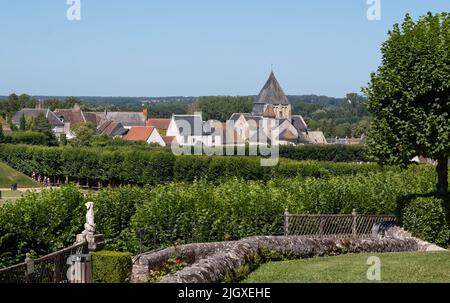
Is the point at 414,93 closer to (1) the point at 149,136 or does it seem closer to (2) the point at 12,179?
(2) the point at 12,179

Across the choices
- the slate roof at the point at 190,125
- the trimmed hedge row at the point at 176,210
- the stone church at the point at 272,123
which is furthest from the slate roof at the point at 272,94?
the trimmed hedge row at the point at 176,210

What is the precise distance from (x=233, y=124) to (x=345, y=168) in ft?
262

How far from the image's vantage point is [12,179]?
8369 cm

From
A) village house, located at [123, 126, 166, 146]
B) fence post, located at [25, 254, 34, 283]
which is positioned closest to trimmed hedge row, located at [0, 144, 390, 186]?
fence post, located at [25, 254, 34, 283]

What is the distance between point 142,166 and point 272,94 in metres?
81.9

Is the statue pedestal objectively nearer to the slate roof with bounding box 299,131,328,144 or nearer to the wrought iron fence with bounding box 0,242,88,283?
the wrought iron fence with bounding box 0,242,88,283

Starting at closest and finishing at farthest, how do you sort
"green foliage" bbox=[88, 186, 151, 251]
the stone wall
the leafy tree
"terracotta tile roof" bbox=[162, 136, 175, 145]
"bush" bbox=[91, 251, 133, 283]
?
the stone wall → "bush" bbox=[91, 251, 133, 283] → "green foliage" bbox=[88, 186, 151, 251] → the leafy tree → "terracotta tile roof" bbox=[162, 136, 175, 145]

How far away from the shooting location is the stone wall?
14.4m

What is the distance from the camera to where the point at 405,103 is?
950 inches

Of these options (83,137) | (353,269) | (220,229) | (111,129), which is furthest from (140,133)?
(353,269)

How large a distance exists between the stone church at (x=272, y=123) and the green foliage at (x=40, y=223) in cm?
9062

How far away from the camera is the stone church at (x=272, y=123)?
134 m
